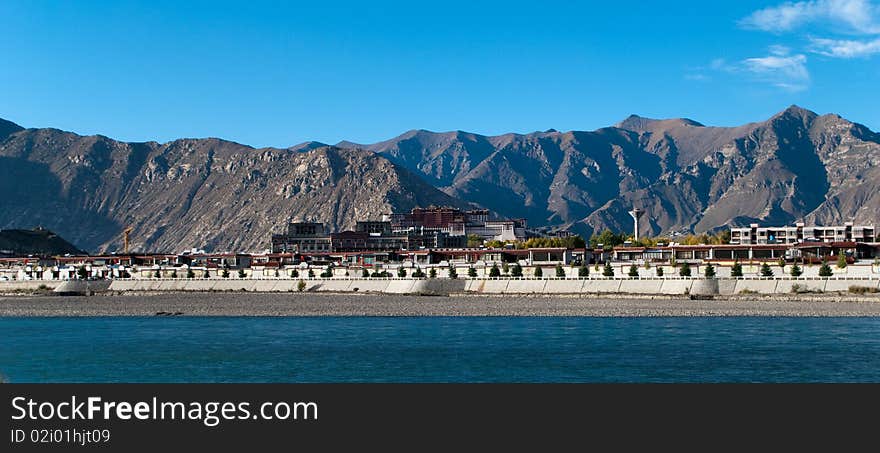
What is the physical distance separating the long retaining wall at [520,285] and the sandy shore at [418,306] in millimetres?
4494

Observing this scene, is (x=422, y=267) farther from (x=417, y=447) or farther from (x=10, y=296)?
(x=417, y=447)

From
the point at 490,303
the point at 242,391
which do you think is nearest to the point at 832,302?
the point at 490,303

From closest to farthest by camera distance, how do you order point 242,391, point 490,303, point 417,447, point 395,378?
1. point 417,447
2. point 242,391
3. point 395,378
4. point 490,303

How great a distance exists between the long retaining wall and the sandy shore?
4.49 m

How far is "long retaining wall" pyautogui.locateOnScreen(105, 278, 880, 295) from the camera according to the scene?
92.1 meters

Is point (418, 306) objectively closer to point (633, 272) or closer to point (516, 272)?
point (633, 272)

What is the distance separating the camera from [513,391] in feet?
125

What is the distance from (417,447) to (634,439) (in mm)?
6079

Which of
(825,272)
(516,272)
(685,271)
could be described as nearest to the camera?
(825,272)

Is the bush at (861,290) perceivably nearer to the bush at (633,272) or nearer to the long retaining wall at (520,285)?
the long retaining wall at (520,285)

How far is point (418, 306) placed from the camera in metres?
90.3

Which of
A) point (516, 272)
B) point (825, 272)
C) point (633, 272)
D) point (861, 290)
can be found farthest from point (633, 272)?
point (861, 290)

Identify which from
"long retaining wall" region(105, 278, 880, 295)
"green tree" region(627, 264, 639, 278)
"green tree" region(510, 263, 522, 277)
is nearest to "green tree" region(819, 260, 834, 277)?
"long retaining wall" region(105, 278, 880, 295)

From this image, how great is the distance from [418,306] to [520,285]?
20.8 meters
